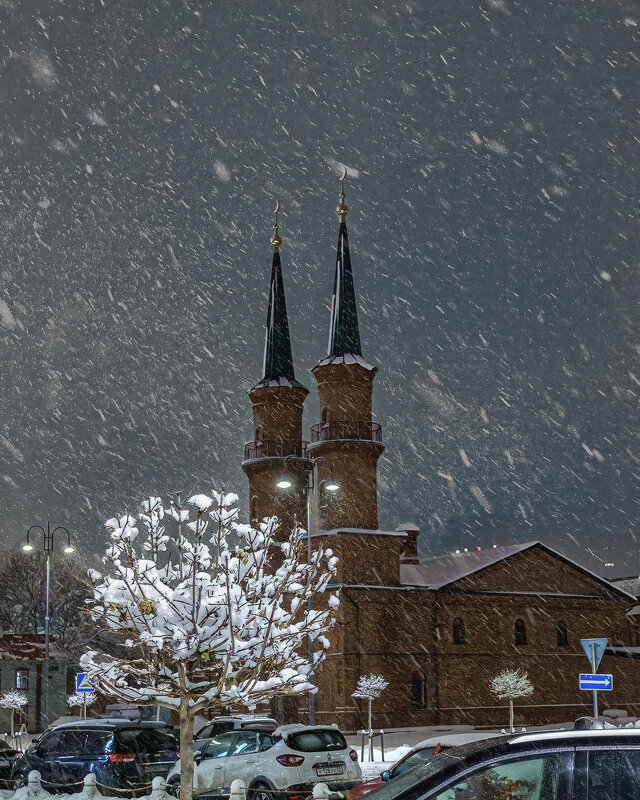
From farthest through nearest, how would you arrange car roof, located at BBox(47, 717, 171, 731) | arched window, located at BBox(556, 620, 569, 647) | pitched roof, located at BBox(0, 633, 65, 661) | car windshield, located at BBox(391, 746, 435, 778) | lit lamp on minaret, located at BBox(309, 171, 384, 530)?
pitched roof, located at BBox(0, 633, 65, 661) → arched window, located at BBox(556, 620, 569, 647) → lit lamp on minaret, located at BBox(309, 171, 384, 530) → car roof, located at BBox(47, 717, 171, 731) → car windshield, located at BBox(391, 746, 435, 778)

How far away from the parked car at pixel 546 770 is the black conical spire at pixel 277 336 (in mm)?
47614

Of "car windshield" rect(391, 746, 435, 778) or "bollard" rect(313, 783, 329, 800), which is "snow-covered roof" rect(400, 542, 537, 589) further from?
"bollard" rect(313, 783, 329, 800)

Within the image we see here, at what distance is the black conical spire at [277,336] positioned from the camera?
176ft

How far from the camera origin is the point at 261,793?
14617mm

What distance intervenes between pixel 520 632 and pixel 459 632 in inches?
147

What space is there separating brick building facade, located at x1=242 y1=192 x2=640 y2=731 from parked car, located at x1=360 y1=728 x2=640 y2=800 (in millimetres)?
40071

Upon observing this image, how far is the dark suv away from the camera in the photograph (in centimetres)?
1455

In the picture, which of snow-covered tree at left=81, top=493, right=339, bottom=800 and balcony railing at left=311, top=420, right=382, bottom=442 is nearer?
snow-covered tree at left=81, top=493, right=339, bottom=800

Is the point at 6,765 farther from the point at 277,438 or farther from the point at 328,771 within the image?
the point at 277,438

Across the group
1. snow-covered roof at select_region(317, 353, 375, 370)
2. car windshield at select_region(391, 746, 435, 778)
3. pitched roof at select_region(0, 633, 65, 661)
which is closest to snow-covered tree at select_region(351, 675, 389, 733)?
snow-covered roof at select_region(317, 353, 375, 370)

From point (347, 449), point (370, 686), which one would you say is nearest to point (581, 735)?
point (370, 686)

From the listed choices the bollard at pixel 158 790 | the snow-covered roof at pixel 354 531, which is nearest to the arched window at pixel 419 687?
the snow-covered roof at pixel 354 531

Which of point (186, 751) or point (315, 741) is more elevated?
point (186, 751)

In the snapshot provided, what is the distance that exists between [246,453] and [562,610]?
1938 centimetres
